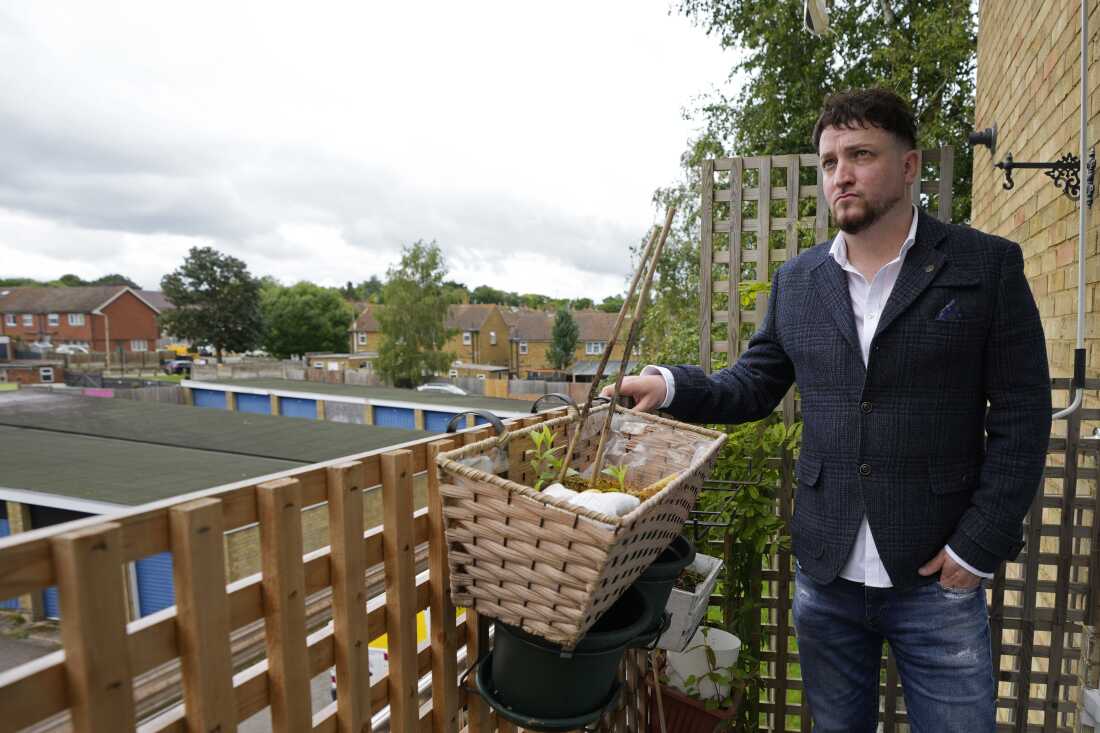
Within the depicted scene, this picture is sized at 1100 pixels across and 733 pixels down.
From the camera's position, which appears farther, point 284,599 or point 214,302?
point 214,302

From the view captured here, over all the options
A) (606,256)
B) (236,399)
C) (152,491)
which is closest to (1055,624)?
(152,491)

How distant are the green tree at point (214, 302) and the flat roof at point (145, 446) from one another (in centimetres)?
2195

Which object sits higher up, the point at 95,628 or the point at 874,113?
the point at 874,113

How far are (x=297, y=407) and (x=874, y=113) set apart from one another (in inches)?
892

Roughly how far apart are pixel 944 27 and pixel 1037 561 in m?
8.70

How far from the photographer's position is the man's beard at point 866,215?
1309 mm

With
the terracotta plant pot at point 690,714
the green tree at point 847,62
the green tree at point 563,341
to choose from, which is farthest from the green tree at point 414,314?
the terracotta plant pot at point 690,714

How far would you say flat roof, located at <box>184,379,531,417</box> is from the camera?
60.7 ft

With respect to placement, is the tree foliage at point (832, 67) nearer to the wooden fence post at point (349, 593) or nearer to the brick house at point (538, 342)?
the wooden fence post at point (349, 593)

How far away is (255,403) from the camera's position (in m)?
22.8

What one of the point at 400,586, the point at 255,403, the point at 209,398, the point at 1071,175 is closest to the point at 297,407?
the point at 255,403

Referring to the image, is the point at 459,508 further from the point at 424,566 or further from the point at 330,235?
the point at 330,235

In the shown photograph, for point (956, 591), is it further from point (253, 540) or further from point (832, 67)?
point (832, 67)

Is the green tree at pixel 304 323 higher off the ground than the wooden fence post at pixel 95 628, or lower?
higher
